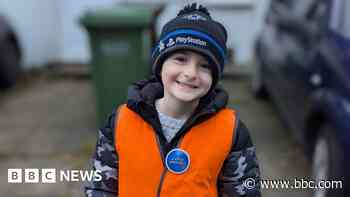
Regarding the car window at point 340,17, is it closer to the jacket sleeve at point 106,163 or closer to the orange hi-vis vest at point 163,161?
the orange hi-vis vest at point 163,161

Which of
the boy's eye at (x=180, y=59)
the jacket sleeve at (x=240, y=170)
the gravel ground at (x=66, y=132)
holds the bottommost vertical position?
the gravel ground at (x=66, y=132)

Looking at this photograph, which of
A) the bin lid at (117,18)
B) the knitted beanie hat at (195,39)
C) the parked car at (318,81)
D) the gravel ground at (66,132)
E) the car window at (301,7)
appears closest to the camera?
the knitted beanie hat at (195,39)

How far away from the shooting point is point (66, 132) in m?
6.00

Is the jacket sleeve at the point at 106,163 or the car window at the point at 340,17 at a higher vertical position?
the car window at the point at 340,17

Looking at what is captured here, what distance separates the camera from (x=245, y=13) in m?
8.40

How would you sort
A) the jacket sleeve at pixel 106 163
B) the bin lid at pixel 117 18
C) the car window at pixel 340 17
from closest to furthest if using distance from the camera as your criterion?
the jacket sleeve at pixel 106 163, the car window at pixel 340 17, the bin lid at pixel 117 18

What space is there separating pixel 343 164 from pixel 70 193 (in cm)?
201

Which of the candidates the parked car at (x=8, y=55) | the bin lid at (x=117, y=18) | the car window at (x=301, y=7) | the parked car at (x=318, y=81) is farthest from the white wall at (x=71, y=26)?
the bin lid at (x=117, y=18)

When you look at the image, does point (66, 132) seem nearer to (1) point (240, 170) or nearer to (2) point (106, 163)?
(2) point (106, 163)

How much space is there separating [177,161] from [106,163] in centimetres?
27

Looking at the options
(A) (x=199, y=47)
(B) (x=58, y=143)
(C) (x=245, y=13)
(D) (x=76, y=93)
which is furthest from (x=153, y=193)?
(C) (x=245, y=13)

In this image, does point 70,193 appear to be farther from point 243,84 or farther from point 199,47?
point 243,84

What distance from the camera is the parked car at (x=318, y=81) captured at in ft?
12.3

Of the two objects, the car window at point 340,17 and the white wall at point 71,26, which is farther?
the white wall at point 71,26
